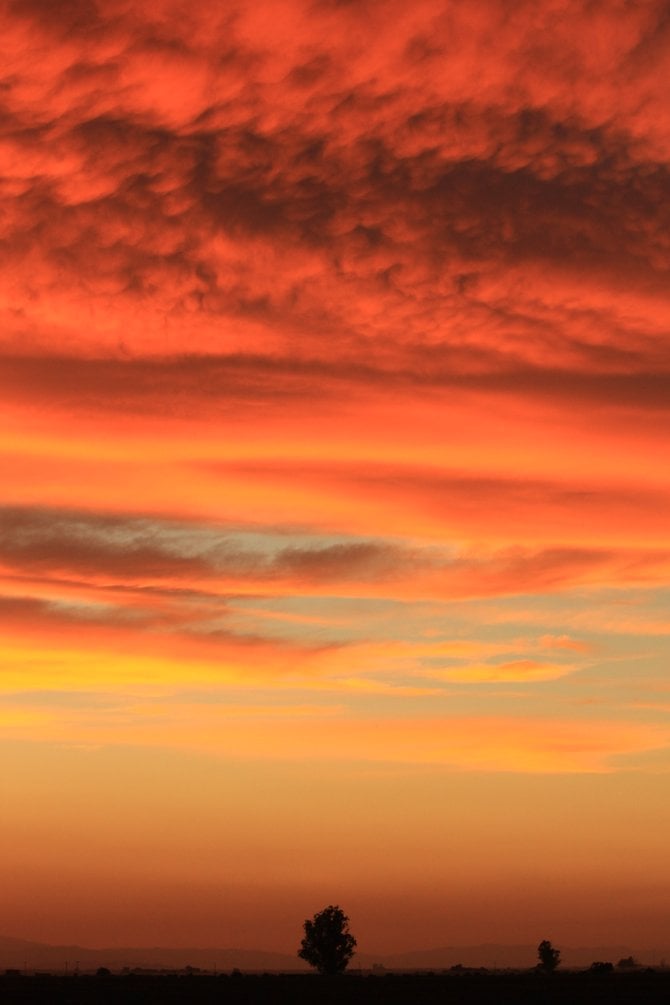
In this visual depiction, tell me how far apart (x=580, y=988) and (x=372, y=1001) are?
3799cm

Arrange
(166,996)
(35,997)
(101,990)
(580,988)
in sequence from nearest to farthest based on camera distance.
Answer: (35,997), (166,996), (101,990), (580,988)

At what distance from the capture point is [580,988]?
449 ft

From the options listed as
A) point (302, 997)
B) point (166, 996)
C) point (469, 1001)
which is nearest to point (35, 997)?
point (166, 996)

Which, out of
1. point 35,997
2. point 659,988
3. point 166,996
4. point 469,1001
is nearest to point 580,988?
point 659,988

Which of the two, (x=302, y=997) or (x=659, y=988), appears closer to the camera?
(x=302, y=997)

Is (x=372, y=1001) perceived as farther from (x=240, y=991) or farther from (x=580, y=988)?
(x=580, y=988)

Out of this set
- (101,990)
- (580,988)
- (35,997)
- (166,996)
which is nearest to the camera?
(35,997)

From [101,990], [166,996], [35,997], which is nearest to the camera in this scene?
[35,997]

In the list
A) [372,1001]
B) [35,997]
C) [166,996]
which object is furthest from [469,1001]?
[35,997]

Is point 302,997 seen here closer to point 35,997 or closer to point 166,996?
point 166,996

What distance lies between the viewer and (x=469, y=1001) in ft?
352

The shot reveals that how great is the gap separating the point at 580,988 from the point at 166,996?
4404cm

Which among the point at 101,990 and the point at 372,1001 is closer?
the point at 372,1001

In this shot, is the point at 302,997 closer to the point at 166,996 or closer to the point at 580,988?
the point at 166,996
